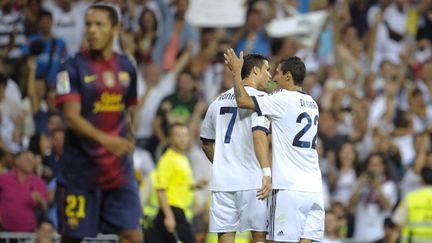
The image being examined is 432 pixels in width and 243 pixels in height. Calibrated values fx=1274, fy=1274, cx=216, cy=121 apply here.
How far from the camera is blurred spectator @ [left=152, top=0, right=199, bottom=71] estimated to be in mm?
20031

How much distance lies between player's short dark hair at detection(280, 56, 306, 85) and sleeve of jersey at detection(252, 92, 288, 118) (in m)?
0.26

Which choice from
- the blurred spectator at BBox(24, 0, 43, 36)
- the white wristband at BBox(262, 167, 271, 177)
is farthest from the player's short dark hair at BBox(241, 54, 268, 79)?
the blurred spectator at BBox(24, 0, 43, 36)

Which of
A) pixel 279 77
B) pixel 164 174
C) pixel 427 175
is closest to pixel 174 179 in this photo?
pixel 164 174

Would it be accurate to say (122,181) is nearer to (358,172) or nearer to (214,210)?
(214,210)

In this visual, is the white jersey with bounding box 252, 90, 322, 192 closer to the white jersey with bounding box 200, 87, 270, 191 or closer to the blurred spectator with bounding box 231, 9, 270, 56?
the white jersey with bounding box 200, 87, 270, 191

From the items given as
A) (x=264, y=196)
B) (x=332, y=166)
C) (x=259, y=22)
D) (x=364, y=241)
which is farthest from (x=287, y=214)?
(x=259, y=22)

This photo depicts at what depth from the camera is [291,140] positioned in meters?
11.6

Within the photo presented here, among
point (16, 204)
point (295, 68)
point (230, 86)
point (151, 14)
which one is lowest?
point (16, 204)

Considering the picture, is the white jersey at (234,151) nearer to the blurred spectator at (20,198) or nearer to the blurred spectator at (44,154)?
the blurred spectator at (20,198)

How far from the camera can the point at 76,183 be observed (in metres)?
10.7

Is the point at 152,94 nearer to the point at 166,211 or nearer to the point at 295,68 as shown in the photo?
the point at 166,211

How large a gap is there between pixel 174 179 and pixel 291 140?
3721mm

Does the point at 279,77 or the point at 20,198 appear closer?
the point at 279,77

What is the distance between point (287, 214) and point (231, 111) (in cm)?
109
